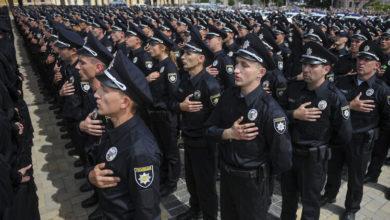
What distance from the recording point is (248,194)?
3.40m

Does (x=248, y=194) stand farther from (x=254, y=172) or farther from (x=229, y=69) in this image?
(x=229, y=69)

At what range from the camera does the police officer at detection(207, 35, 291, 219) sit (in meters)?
3.27

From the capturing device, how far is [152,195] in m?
2.43

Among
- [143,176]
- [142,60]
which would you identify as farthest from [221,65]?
[143,176]

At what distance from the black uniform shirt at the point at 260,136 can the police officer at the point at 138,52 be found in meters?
3.25

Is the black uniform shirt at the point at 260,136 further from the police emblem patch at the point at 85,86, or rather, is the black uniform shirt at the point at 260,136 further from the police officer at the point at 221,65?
the police officer at the point at 221,65

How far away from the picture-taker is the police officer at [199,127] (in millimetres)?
4395

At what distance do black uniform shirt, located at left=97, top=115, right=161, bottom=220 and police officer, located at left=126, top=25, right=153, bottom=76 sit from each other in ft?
12.9

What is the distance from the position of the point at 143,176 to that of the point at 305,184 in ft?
8.44

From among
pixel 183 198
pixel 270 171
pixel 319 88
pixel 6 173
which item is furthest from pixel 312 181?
pixel 6 173

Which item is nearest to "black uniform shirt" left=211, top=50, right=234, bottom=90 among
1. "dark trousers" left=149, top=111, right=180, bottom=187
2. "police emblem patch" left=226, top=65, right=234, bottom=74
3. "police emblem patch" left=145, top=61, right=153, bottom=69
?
"police emblem patch" left=226, top=65, right=234, bottom=74

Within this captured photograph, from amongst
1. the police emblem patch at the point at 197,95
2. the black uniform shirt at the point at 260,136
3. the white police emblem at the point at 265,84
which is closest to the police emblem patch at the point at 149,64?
the police emblem patch at the point at 197,95

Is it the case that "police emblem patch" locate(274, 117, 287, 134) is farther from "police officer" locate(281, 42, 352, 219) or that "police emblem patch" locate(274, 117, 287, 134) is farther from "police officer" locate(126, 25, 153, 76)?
"police officer" locate(126, 25, 153, 76)

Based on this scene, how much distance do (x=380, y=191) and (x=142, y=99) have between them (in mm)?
5103
